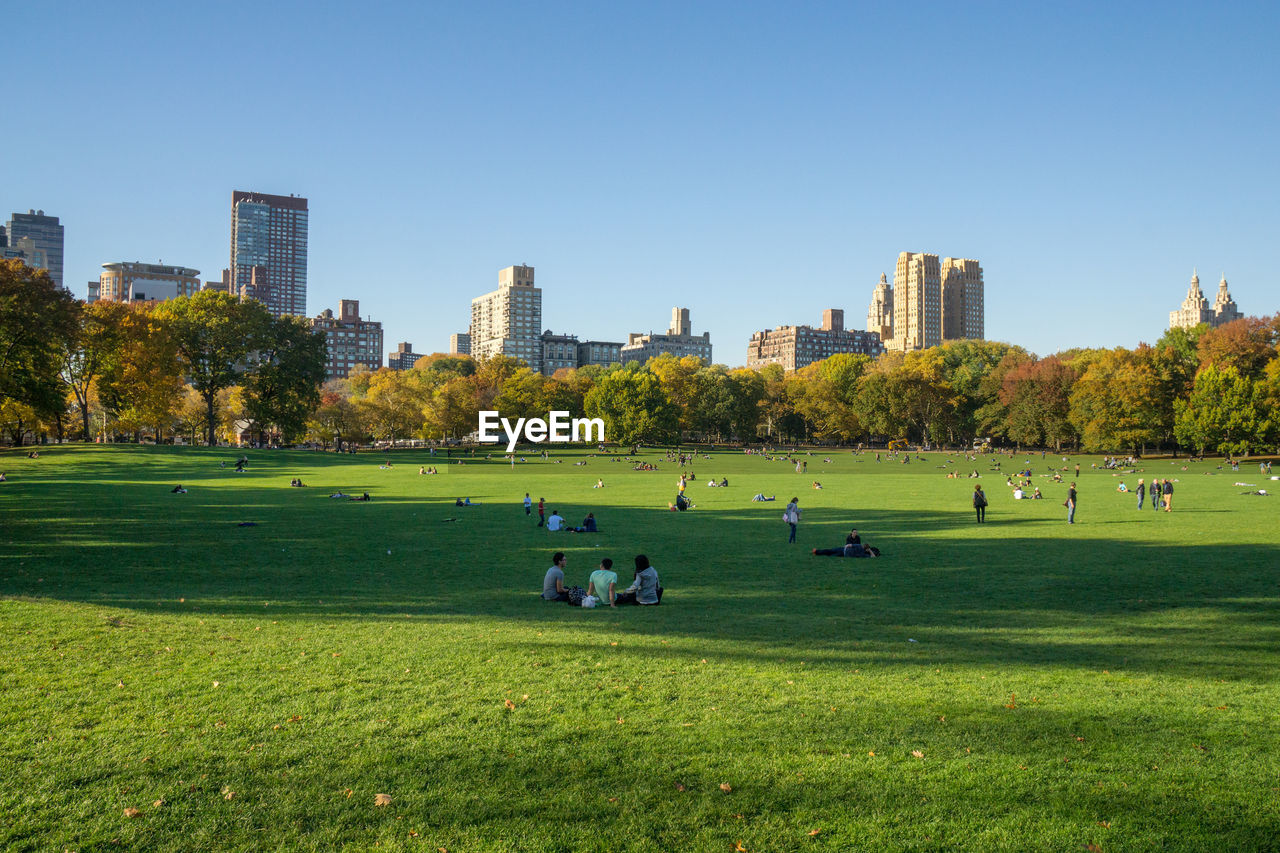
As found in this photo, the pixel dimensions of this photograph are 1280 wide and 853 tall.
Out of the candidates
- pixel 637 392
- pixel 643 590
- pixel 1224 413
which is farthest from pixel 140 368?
pixel 1224 413

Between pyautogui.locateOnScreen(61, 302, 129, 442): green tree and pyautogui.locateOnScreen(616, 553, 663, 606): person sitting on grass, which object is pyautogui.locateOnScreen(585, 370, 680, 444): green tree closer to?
pyautogui.locateOnScreen(61, 302, 129, 442): green tree

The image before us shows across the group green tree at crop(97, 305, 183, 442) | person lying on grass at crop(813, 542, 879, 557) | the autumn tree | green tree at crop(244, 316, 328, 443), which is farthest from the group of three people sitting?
the autumn tree

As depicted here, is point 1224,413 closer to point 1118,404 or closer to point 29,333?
point 1118,404

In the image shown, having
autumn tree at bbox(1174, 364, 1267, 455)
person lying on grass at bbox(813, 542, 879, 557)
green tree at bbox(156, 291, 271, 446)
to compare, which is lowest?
person lying on grass at bbox(813, 542, 879, 557)

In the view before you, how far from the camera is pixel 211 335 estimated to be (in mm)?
79250

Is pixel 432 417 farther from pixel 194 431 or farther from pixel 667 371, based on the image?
pixel 667 371

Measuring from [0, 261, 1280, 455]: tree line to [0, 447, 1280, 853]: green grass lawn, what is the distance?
2582 cm

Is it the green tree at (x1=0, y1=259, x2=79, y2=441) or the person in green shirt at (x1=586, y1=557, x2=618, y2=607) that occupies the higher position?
the green tree at (x1=0, y1=259, x2=79, y2=441)

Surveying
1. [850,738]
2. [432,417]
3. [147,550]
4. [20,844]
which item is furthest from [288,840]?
[432,417]

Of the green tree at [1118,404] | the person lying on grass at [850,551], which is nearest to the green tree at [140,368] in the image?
the person lying on grass at [850,551]

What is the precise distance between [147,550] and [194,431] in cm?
8990

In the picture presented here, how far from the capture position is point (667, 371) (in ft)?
442

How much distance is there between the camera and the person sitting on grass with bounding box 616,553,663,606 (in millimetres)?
15250

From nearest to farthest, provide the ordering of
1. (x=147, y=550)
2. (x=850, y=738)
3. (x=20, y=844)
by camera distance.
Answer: (x=20, y=844), (x=850, y=738), (x=147, y=550)
